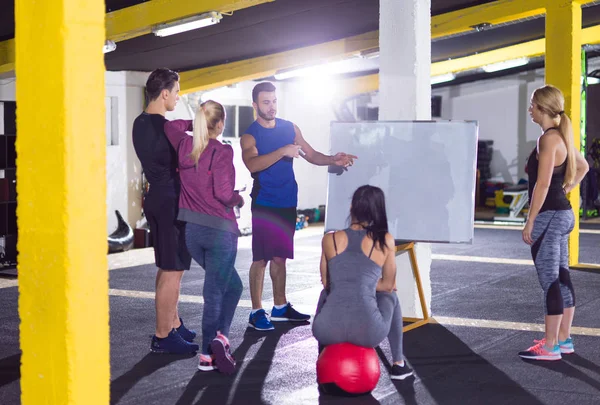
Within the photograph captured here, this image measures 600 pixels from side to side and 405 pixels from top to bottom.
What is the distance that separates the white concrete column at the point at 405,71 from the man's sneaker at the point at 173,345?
69.5 inches

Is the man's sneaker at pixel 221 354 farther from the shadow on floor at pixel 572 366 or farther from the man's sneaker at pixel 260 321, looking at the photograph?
the shadow on floor at pixel 572 366

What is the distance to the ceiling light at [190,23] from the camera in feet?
25.5

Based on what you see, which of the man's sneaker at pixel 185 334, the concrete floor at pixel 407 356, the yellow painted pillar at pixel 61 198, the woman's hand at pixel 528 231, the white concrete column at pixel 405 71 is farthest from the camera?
the white concrete column at pixel 405 71

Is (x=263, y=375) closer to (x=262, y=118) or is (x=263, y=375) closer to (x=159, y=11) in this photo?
(x=262, y=118)

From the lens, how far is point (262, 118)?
5777 mm

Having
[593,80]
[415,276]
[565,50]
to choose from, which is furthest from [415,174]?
[593,80]

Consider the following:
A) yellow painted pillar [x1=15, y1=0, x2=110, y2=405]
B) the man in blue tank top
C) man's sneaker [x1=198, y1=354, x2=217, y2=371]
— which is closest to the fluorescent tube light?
the man in blue tank top

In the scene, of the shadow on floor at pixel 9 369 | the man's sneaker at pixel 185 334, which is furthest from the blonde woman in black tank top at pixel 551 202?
the shadow on floor at pixel 9 369

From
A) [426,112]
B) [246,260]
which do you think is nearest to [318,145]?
[246,260]

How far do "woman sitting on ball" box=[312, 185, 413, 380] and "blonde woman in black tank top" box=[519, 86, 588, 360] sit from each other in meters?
1.04

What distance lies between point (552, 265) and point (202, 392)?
2.14 metres

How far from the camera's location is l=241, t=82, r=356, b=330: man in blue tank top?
575cm

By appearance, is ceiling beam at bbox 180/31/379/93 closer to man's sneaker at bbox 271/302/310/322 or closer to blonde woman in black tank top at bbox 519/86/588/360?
man's sneaker at bbox 271/302/310/322

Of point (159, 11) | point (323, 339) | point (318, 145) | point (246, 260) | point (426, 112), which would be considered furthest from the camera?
point (318, 145)
